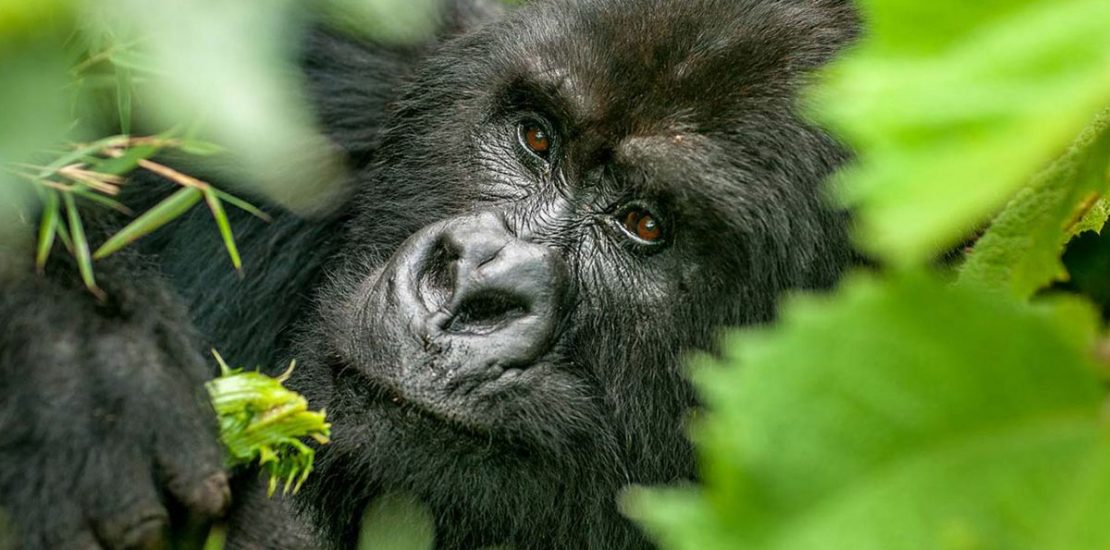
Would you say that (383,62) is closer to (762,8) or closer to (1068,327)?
(762,8)

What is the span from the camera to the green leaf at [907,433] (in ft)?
2.86

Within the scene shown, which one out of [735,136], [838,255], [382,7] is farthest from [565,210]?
[382,7]

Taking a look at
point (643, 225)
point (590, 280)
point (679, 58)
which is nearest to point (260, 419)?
point (590, 280)

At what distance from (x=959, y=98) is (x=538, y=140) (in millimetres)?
2361

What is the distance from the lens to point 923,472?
893 millimetres

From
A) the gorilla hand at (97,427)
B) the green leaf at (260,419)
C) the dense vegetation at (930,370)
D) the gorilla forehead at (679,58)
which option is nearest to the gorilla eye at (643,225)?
the gorilla forehead at (679,58)

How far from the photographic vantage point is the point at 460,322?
2.71 m

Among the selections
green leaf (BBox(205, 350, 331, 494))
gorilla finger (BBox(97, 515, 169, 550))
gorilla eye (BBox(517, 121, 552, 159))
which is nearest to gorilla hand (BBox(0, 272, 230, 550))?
gorilla finger (BBox(97, 515, 169, 550))

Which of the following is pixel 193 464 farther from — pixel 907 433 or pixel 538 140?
pixel 907 433

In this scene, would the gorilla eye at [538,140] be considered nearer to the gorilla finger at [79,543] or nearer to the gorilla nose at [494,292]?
the gorilla nose at [494,292]

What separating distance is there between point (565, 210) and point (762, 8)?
2.12ft

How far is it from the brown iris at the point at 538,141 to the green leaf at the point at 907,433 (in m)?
2.23

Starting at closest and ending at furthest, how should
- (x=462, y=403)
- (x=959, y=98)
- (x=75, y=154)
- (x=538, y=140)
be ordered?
(x=959, y=98)
(x=75, y=154)
(x=462, y=403)
(x=538, y=140)

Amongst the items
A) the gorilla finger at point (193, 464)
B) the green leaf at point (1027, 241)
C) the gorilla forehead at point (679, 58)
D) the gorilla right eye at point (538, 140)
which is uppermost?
the gorilla forehead at point (679, 58)
